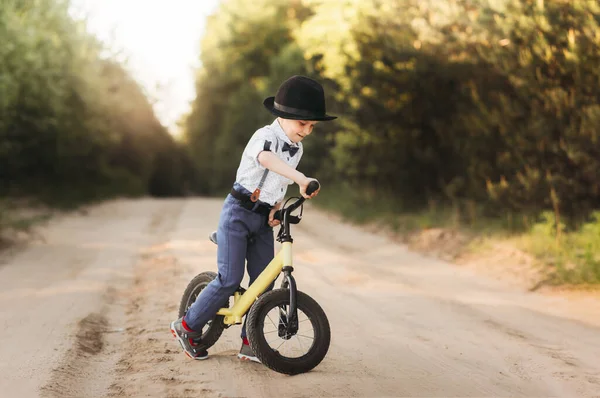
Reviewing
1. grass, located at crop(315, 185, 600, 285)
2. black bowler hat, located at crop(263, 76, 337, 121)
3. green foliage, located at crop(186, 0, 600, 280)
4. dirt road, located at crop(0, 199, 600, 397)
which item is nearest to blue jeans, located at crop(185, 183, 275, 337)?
dirt road, located at crop(0, 199, 600, 397)

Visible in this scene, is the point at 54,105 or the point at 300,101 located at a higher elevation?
the point at 54,105

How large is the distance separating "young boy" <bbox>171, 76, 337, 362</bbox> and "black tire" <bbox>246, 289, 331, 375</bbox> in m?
0.32

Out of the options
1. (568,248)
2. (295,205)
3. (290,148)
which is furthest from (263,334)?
(568,248)

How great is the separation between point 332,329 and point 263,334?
182cm

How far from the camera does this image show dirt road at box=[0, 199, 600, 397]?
4.86 meters

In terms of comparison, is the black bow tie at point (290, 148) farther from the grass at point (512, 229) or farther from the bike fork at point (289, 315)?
the grass at point (512, 229)

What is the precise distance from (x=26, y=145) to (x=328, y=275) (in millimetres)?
11172

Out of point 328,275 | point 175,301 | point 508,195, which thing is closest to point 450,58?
point 508,195

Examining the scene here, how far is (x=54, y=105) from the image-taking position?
60.5 feet

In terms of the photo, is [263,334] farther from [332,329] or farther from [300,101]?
[332,329]

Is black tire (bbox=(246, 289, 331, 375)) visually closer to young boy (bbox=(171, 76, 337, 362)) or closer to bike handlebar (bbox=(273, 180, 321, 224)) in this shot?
young boy (bbox=(171, 76, 337, 362))

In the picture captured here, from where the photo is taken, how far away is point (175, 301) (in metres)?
7.69

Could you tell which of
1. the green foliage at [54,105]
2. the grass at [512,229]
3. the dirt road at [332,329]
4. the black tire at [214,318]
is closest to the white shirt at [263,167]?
the black tire at [214,318]

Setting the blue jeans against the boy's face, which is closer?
the boy's face
